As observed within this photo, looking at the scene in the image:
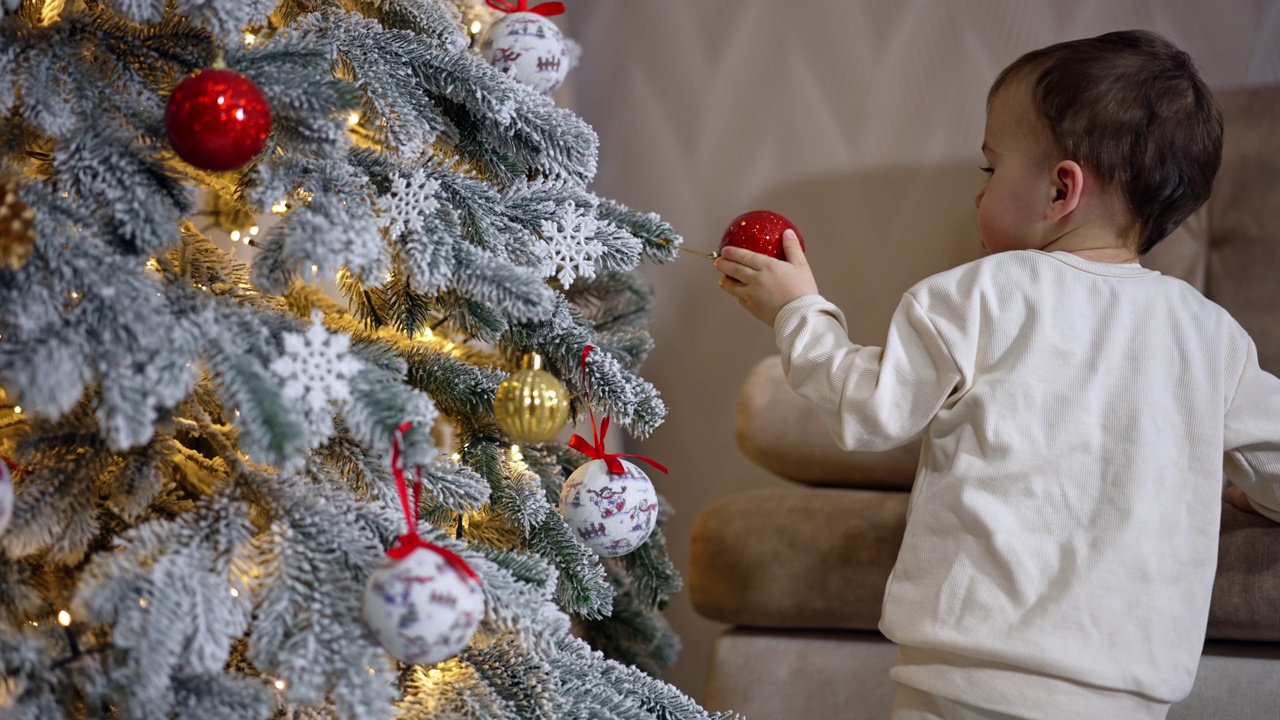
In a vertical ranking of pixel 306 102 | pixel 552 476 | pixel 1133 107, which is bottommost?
pixel 552 476

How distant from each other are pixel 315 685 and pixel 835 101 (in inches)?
43.1

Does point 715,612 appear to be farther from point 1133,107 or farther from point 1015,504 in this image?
point 1133,107

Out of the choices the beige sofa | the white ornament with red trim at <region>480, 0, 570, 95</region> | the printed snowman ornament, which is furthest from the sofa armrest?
the white ornament with red trim at <region>480, 0, 570, 95</region>

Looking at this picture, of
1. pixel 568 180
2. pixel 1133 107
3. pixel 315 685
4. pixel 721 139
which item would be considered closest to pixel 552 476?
pixel 568 180

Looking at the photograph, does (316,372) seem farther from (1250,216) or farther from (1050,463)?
(1250,216)

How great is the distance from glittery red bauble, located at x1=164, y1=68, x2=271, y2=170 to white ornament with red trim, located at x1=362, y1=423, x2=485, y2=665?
0.19 meters

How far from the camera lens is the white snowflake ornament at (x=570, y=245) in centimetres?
70

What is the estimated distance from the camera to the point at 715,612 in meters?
1.10

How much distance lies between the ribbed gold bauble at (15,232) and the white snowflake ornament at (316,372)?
5.5 inches

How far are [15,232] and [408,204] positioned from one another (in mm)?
225

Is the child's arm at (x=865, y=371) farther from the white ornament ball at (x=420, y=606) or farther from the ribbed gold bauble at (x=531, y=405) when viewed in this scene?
the white ornament ball at (x=420, y=606)

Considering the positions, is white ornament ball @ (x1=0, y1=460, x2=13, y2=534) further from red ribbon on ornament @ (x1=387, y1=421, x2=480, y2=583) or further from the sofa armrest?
the sofa armrest

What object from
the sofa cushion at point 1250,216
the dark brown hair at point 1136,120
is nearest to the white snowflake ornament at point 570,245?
the dark brown hair at point 1136,120

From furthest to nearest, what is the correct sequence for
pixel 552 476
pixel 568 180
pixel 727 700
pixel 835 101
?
pixel 835 101, pixel 727 700, pixel 552 476, pixel 568 180
